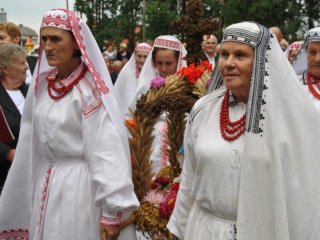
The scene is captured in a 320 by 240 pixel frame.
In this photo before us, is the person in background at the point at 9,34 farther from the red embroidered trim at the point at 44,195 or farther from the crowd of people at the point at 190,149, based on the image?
the red embroidered trim at the point at 44,195

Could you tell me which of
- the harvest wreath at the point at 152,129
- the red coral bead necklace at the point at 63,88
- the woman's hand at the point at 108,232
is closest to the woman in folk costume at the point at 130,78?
the harvest wreath at the point at 152,129

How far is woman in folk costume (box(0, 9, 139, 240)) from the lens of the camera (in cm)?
357

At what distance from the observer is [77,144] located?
3684 mm

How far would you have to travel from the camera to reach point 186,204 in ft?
10.8

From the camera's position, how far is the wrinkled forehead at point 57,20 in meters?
3.70

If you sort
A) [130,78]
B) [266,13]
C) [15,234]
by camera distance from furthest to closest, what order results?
1. [266,13]
2. [130,78]
3. [15,234]

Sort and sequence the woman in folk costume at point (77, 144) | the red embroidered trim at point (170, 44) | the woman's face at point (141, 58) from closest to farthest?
the woman in folk costume at point (77, 144), the red embroidered trim at point (170, 44), the woman's face at point (141, 58)

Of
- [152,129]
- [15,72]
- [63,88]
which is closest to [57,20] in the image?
[63,88]

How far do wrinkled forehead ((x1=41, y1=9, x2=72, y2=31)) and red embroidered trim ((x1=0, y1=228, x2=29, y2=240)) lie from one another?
1536mm

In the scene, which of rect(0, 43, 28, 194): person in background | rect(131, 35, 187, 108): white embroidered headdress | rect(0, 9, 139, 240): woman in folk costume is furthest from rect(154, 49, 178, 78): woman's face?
rect(0, 9, 139, 240): woman in folk costume

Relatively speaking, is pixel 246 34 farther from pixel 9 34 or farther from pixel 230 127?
pixel 9 34

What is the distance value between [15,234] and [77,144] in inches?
41.4

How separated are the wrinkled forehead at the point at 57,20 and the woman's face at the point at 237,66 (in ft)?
3.85

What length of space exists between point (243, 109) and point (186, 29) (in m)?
1.61
